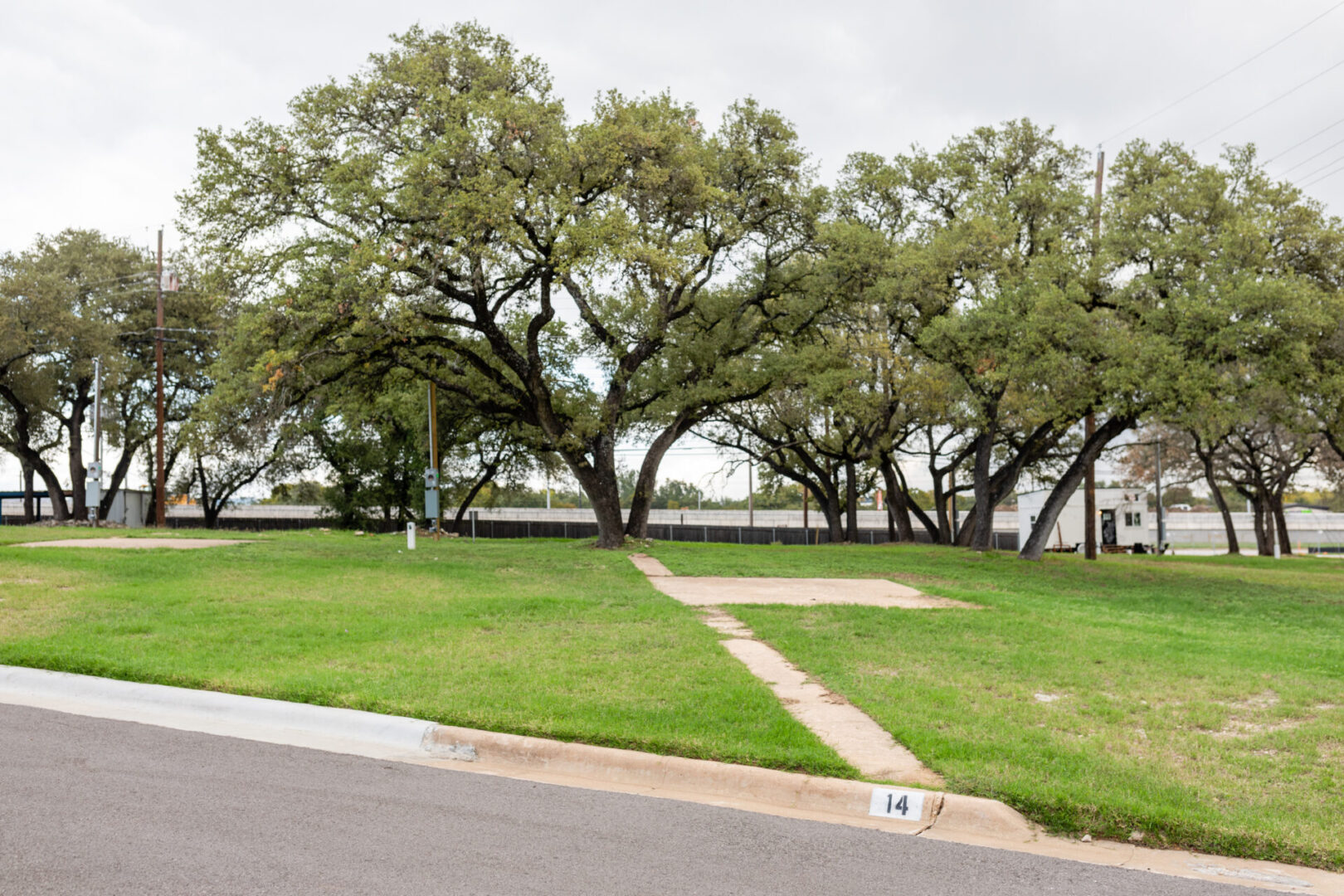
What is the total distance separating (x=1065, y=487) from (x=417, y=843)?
24141 millimetres

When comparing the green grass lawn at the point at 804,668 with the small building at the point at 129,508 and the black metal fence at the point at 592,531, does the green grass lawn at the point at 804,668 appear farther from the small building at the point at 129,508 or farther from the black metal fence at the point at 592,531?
the black metal fence at the point at 592,531

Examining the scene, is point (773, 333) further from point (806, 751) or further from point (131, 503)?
point (131, 503)

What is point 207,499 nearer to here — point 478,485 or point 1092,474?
point 478,485

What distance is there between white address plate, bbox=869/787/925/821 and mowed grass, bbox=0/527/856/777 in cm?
41

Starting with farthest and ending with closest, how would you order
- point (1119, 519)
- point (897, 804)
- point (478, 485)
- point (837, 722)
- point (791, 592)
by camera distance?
1. point (1119, 519)
2. point (478, 485)
3. point (791, 592)
4. point (837, 722)
5. point (897, 804)

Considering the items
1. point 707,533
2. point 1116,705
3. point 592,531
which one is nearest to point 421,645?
point 1116,705

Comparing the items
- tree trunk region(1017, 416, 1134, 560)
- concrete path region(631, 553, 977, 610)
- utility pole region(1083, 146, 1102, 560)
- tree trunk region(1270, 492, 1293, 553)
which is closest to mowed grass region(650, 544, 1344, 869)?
concrete path region(631, 553, 977, 610)

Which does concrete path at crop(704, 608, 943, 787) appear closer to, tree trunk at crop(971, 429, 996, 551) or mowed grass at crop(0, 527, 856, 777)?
mowed grass at crop(0, 527, 856, 777)

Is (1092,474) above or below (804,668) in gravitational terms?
above

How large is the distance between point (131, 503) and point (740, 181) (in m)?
36.3

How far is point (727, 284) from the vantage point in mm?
31406

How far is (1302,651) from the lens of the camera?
11594 mm

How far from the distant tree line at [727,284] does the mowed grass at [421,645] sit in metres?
6.89

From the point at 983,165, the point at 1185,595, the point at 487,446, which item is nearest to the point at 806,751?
the point at 1185,595
